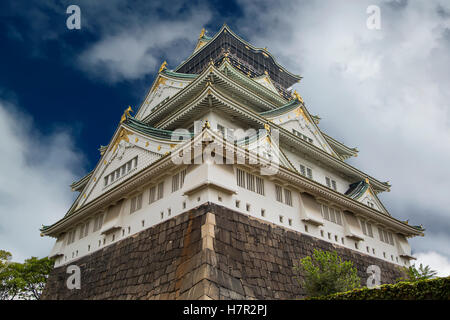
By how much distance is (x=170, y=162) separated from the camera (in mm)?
15805

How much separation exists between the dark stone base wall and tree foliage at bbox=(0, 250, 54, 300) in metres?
9.83

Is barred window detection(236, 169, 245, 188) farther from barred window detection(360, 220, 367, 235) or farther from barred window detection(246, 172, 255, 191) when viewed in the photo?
barred window detection(360, 220, 367, 235)

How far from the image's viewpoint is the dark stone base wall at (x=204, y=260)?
12.8 metres

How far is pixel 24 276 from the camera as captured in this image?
2570cm

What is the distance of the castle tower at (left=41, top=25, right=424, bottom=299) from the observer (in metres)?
14.0

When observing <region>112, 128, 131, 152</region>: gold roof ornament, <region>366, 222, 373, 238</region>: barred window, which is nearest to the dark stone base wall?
<region>366, 222, 373, 238</region>: barred window

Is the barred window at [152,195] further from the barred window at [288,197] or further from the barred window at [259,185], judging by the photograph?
the barred window at [288,197]

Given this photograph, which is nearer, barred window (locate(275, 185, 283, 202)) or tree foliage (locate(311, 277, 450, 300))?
tree foliage (locate(311, 277, 450, 300))

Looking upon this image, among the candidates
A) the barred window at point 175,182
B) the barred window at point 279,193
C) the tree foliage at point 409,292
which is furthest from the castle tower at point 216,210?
the tree foliage at point 409,292

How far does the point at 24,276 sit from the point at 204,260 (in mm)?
19006

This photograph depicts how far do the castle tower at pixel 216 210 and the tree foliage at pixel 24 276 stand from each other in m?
4.31

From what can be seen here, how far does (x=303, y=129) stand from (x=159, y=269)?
47.8 feet

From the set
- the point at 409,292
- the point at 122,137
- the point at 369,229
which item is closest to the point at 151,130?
the point at 122,137

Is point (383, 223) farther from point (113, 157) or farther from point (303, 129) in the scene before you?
point (113, 157)
